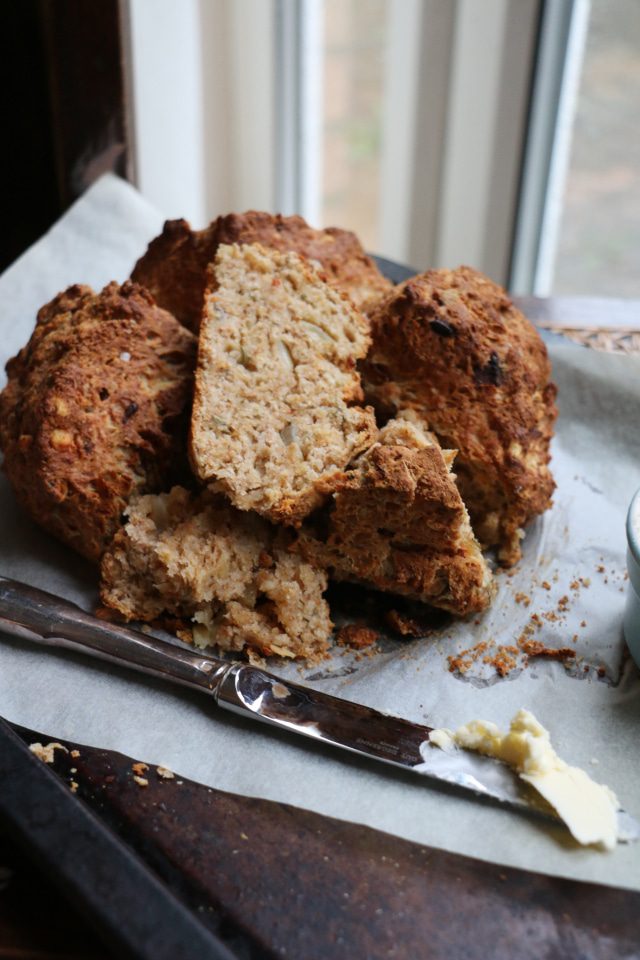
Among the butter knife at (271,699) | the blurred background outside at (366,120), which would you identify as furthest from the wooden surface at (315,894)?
the blurred background outside at (366,120)

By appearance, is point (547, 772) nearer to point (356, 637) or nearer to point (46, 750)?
point (356, 637)

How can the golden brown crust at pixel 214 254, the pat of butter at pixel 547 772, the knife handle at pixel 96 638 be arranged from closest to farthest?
the pat of butter at pixel 547 772 < the knife handle at pixel 96 638 < the golden brown crust at pixel 214 254

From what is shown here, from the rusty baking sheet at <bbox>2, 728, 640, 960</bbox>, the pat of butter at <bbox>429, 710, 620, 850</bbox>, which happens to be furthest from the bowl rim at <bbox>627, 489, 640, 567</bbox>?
the rusty baking sheet at <bbox>2, 728, 640, 960</bbox>

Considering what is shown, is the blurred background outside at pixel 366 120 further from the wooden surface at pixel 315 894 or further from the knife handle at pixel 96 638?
the wooden surface at pixel 315 894

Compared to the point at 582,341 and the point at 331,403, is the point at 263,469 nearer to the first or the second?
the point at 331,403

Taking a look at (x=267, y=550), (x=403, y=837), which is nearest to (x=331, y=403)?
(x=267, y=550)

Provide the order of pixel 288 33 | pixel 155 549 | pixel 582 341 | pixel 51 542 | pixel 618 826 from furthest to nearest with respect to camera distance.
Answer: pixel 288 33 < pixel 582 341 < pixel 51 542 < pixel 155 549 < pixel 618 826
